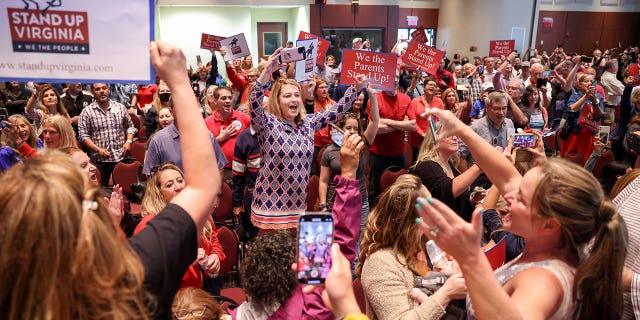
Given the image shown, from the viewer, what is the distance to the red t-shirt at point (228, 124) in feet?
15.8

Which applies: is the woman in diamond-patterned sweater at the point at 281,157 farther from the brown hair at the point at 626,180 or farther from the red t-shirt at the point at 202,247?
the brown hair at the point at 626,180

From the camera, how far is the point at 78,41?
6.00ft

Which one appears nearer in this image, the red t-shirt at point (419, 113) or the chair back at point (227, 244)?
the chair back at point (227, 244)

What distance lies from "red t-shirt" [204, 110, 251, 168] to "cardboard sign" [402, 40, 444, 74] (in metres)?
2.82

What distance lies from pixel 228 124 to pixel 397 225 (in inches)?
127

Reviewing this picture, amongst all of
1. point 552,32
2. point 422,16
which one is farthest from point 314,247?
point 552,32

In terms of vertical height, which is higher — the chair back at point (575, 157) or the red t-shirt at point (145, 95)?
the red t-shirt at point (145, 95)

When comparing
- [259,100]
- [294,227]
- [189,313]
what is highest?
[259,100]

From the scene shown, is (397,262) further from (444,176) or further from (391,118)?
(391,118)

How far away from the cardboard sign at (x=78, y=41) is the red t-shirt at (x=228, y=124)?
2.90 meters

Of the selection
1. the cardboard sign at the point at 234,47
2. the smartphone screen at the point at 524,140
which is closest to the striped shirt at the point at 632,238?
the smartphone screen at the point at 524,140

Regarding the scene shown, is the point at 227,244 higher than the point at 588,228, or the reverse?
the point at 588,228

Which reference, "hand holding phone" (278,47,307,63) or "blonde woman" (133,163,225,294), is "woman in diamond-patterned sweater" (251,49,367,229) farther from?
"hand holding phone" (278,47,307,63)

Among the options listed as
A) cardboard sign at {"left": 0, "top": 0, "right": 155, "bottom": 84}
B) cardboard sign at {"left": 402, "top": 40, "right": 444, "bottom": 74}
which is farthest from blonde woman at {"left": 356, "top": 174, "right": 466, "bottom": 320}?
cardboard sign at {"left": 402, "top": 40, "right": 444, "bottom": 74}
